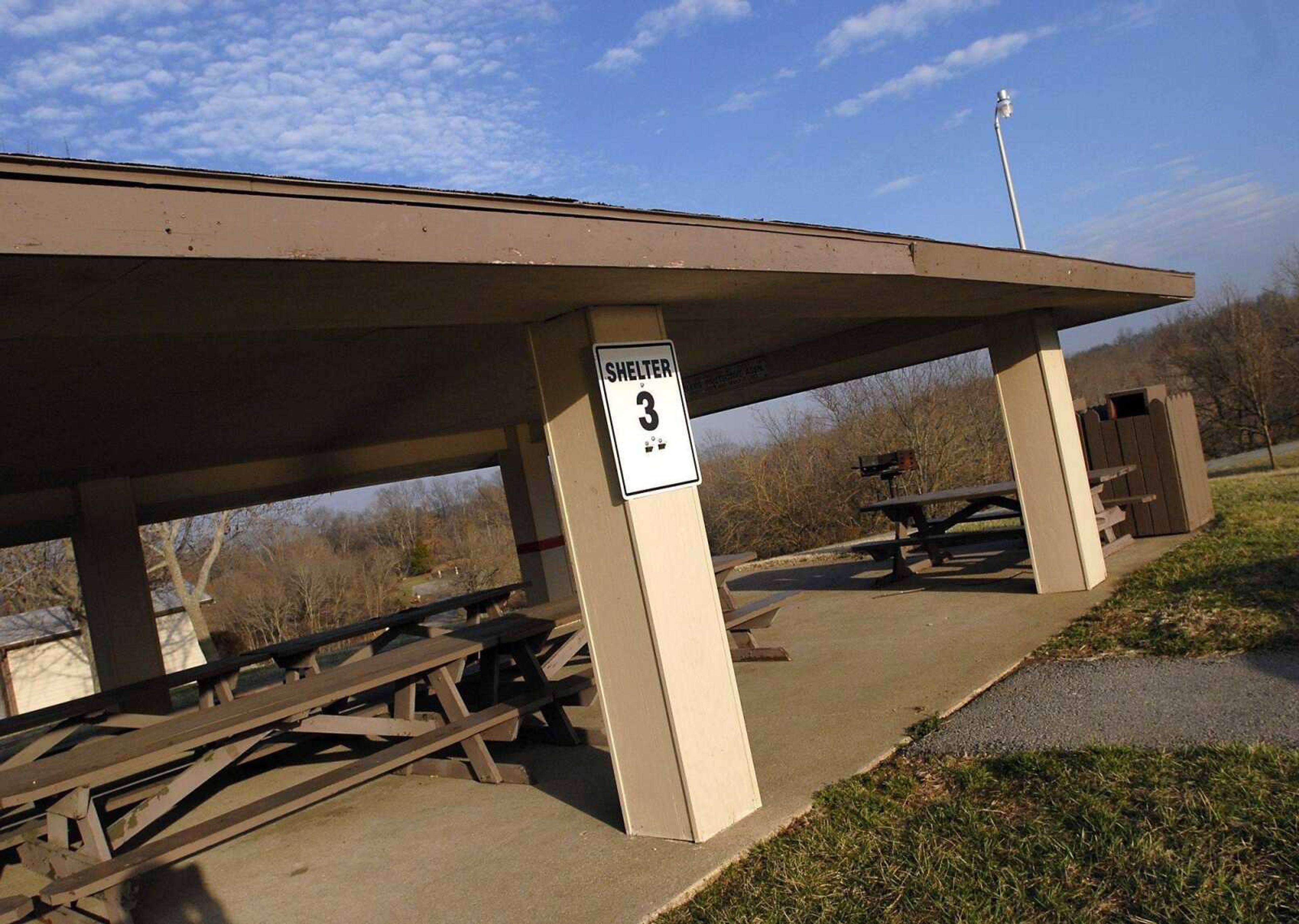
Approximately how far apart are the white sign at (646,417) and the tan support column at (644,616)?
0.06 m

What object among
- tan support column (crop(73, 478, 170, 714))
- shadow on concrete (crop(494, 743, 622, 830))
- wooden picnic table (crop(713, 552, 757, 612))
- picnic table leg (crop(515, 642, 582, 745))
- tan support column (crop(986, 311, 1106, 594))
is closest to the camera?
shadow on concrete (crop(494, 743, 622, 830))

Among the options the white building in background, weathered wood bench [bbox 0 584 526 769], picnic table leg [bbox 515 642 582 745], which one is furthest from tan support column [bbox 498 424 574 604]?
the white building in background

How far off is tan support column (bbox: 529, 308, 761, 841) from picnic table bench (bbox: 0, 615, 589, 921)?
1.51 meters

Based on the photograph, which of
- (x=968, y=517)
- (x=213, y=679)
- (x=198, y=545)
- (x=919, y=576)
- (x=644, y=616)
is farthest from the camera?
(x=198, y=545)

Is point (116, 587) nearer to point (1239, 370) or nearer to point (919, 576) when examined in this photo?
point (919, 576)

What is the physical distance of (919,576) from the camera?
11.0 meters

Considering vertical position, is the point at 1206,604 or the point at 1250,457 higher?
the point at 1206,604

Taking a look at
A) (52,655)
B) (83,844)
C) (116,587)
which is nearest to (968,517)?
(83,844)

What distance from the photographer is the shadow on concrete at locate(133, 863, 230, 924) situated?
4.52 m

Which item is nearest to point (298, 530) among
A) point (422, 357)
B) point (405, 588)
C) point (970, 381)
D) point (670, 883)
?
point (405, 588)

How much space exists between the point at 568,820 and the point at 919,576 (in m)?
7.07

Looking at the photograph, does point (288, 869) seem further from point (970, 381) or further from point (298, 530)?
point (298, 530)

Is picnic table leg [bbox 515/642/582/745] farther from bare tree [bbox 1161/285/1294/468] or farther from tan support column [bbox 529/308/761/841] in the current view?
bare tree [bbox 1161/285/1294/468]

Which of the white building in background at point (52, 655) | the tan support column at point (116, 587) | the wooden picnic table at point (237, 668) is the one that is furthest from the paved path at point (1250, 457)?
the white building in background at point (52, 655)
